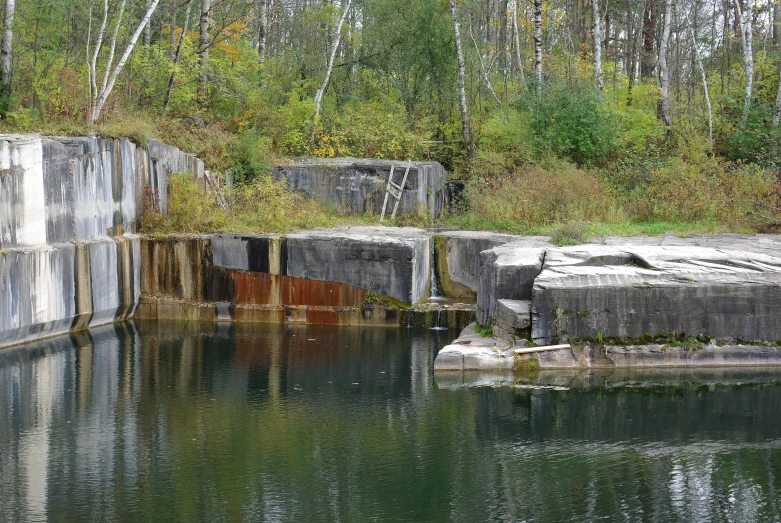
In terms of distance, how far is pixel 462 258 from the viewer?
18.9m

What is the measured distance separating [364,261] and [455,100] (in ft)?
43.2

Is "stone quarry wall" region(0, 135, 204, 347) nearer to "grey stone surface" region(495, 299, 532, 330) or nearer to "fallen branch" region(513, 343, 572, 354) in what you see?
"grey stone surface" region(495, 299, 532, 330)

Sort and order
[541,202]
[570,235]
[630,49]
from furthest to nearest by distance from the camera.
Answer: [630,49] → [541,202] → [570,235]

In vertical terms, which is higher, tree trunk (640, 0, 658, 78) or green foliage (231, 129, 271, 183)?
tree trunk (640, 0, 658, 78)

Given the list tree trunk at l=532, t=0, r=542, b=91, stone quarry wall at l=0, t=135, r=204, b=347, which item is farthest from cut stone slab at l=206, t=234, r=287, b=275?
tree trunk at l=532, t=0, r=542, b=91

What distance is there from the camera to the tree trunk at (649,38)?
2916 cm

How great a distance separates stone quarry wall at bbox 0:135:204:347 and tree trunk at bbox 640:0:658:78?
17.4 meters

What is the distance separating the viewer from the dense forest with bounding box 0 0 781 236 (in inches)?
781

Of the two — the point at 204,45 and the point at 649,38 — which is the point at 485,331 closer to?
the point at 204,45

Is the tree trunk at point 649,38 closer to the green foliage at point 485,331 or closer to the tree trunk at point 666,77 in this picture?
the tree trunk at point 666,77

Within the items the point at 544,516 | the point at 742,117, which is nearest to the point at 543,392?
the point at 544,516

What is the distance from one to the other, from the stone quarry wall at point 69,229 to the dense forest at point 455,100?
940 millimetres

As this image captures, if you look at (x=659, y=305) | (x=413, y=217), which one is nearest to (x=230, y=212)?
(x=413, y=217)

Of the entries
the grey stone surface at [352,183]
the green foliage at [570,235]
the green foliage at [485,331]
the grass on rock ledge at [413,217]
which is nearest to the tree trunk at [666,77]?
the grass on rock ledge at [413,217]
